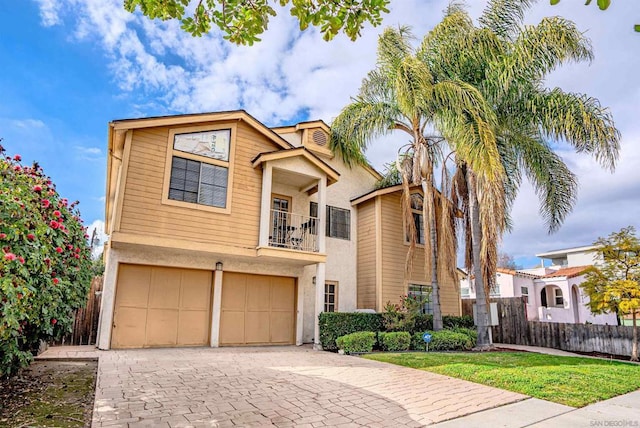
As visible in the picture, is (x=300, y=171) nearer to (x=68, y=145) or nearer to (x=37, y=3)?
(x=37, y=3)

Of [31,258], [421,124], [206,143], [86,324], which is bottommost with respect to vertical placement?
[86,324]

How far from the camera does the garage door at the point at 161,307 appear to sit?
1036 centimetres

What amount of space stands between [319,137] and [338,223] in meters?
3.46

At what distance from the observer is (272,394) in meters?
5.62

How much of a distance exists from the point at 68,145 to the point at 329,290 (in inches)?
522

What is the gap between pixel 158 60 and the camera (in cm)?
1030

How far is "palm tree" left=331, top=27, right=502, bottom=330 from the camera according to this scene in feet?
37.3

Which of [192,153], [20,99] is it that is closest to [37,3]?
[20,99]

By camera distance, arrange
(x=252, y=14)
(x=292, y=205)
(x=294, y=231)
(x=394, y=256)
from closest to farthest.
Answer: (x=252, y=14) < (x=294, y=231) < (x=292, y=205) < (x=394, y=256)

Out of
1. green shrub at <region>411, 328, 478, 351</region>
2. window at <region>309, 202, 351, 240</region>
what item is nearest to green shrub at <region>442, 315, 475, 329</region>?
green shrub at <region>411, 328, 478, 351</region>

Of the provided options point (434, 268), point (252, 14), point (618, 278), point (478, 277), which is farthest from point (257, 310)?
point (618, 278)

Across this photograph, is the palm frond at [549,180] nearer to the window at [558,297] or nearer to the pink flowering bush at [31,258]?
the pink flowering bush at [31,258]

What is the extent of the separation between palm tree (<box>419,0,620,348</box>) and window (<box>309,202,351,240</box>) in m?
4.12

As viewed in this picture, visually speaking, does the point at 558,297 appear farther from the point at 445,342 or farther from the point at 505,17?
the point at 505,17
